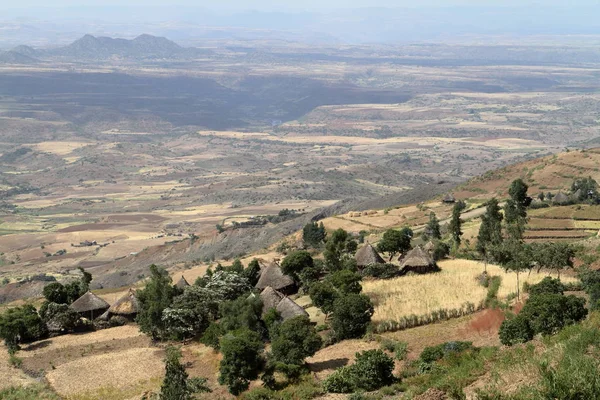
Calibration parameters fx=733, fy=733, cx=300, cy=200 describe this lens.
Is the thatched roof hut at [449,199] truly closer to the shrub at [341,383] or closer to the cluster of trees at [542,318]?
the cluster of trees at [542,318]

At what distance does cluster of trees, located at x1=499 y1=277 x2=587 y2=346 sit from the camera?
26.7 meters

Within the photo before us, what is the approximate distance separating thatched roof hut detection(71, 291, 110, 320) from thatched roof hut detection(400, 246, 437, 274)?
782 inches

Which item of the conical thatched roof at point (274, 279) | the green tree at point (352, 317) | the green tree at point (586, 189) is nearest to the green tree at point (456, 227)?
the conical thatched roof at point (274, 279)

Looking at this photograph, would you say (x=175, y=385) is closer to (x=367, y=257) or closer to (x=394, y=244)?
(x=367, y=257)

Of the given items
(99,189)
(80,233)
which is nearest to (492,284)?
(80,233)

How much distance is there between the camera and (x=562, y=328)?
85.5ft

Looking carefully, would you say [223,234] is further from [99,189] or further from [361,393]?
[99,189]

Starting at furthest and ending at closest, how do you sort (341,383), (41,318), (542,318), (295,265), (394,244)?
(394,244) → (295,265) → (41,318) → (341,383) → (542,318)

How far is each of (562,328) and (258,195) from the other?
446 ft

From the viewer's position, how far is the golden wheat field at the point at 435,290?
36.1 metres

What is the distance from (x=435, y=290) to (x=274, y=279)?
1198 centimetres

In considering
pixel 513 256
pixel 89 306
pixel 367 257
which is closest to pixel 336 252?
pixel 367 257

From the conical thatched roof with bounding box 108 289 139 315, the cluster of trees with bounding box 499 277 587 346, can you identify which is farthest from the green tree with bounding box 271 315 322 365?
the conical thatched roof with bounding box 108 289 139 315

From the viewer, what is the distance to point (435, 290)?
39062 millimetres
